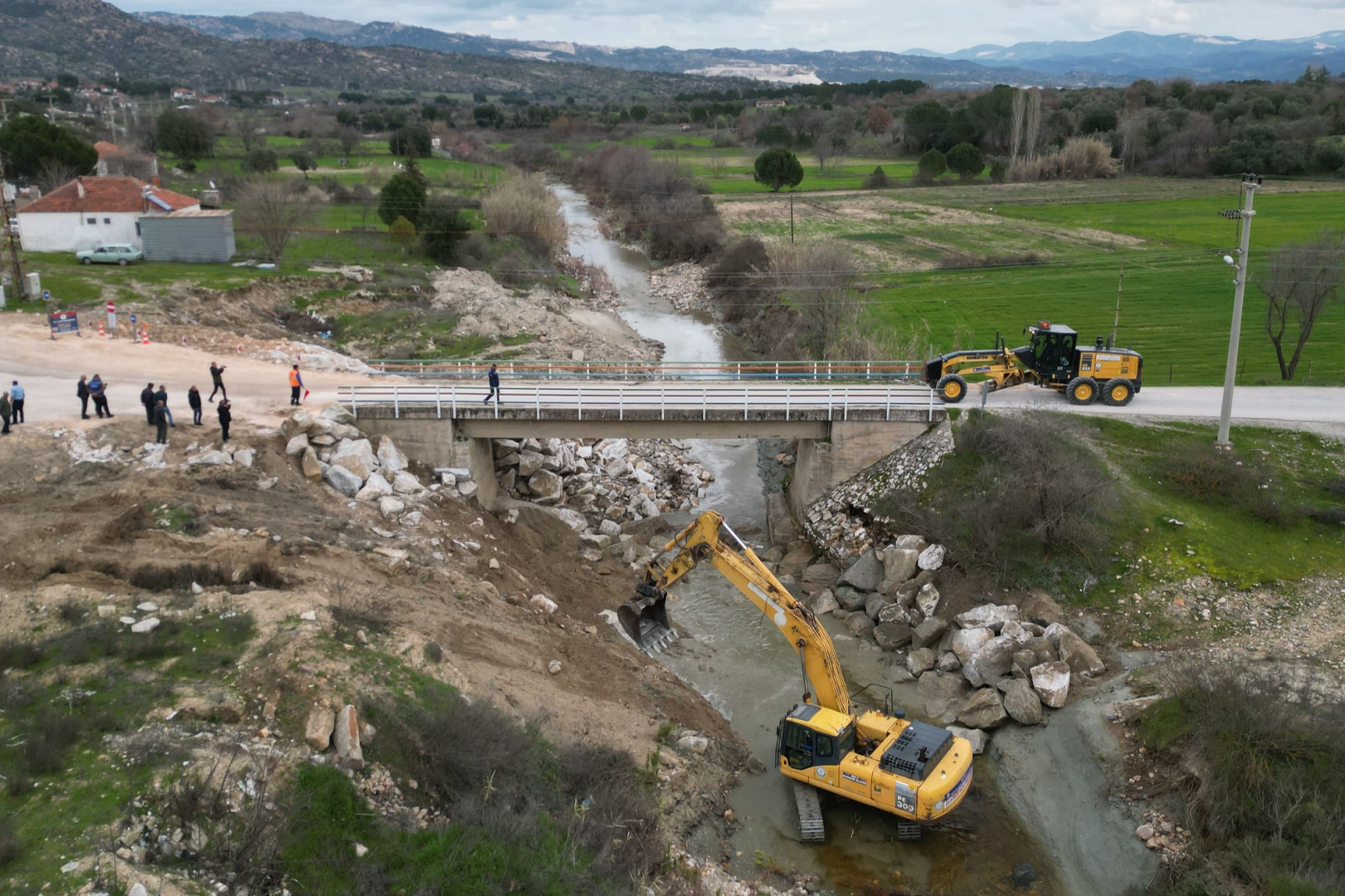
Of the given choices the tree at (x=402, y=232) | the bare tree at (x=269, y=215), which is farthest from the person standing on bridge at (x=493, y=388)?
the tree at (x=402, y=232)

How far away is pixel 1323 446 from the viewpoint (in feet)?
90.7

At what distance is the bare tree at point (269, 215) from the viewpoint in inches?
1937

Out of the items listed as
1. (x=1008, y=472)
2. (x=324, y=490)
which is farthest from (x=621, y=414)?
(x=1008, y=472)

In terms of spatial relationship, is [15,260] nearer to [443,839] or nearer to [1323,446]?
[443,839]

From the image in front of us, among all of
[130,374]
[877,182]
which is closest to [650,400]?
[130,374]

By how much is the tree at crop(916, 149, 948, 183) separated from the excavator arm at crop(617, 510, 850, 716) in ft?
271

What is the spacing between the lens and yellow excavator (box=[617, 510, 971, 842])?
17.1 meters

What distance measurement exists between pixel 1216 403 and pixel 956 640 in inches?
559

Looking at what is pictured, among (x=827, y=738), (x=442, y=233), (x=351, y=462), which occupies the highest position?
(x=442, y=233)

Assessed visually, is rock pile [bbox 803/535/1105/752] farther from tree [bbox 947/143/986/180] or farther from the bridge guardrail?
tree [bbox 947/143/986/180]

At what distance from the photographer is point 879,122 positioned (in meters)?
134

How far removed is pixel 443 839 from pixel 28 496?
1573 cm

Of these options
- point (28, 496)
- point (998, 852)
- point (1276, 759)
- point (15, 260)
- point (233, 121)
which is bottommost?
point (998, 852)

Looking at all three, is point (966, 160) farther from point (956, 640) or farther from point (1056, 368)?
point (956, 640)
